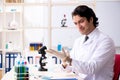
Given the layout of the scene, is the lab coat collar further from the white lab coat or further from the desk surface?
the desk surface

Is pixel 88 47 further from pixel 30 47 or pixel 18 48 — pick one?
pixel 18 48

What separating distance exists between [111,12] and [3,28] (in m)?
1.87

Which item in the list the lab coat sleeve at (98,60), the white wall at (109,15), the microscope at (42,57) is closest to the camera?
the lab coat sleeve at (98,60)

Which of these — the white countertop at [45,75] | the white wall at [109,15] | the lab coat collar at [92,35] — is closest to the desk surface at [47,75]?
→ the white countertop at [45,75]

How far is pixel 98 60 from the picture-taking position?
192cm

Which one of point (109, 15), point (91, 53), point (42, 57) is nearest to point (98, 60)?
point (91, 53)

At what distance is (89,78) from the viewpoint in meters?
2.06

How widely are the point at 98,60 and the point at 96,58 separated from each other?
0.08 ft

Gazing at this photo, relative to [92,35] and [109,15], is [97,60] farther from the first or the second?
[109,15]

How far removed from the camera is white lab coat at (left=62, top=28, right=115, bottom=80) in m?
1.90

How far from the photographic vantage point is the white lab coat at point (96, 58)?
74.8 inches

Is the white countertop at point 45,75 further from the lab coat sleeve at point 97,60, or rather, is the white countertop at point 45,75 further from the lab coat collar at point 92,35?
the lab coat collar at point 92,35

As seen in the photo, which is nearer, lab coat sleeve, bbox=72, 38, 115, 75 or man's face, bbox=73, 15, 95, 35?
lab coat sleeve, bbox=72, 38, 115, 75

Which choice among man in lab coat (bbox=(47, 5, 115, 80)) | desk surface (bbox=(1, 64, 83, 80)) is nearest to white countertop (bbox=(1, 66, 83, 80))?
desk surface (bbox=(1, 64, 83, 80))
